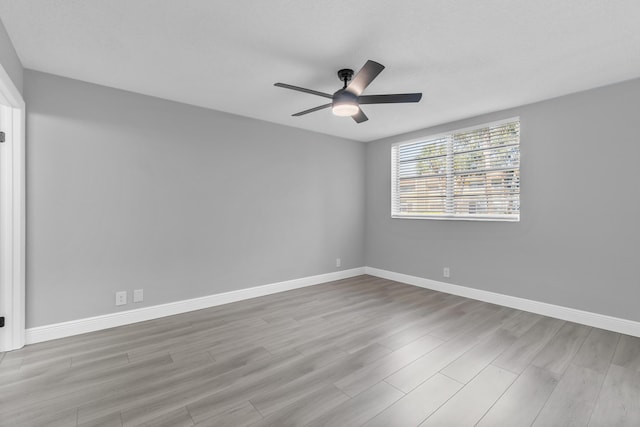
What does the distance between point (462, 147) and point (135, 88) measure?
4.18 m

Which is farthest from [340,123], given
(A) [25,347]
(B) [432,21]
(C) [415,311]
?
(A) [25,347]

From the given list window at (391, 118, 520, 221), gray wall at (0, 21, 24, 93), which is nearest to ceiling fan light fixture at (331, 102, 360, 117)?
window at (391, 118, 520, 221)

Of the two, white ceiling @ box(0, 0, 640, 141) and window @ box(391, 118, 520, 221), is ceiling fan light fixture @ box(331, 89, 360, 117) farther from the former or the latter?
window @ box(391, 118, 520, 221)

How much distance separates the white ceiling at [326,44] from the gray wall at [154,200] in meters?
0.37

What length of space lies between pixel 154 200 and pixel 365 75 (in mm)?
2629

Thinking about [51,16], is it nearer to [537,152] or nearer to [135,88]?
[135,88]

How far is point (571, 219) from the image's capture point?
322cm

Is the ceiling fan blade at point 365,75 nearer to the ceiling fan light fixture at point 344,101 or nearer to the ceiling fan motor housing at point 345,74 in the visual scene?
the ceiling fan light fixture at point 344,101

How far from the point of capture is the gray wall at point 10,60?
202 cm

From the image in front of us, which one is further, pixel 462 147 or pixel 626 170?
pixel 462 147

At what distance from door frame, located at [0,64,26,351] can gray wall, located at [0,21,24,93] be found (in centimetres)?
14

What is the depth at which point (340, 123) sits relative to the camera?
4254mm

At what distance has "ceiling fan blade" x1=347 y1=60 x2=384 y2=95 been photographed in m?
2.08

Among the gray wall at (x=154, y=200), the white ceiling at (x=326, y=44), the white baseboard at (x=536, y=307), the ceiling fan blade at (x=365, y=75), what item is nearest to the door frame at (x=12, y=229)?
the gray wall at (x=154, y=200)
